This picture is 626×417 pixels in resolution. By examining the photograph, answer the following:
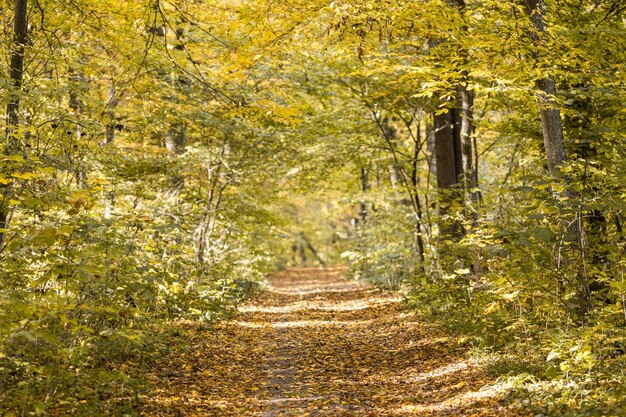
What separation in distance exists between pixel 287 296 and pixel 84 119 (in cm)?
1252

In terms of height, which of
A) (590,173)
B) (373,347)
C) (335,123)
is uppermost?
(335,123)

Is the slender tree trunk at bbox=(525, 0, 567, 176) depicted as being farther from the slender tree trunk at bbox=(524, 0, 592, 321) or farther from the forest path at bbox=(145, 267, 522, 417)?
the forest path at bbox=(145, 267, 522, 417)

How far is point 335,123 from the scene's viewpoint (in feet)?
50.4

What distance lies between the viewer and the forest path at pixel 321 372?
6062mm

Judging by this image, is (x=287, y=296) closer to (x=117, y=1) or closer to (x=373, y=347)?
(x=373, y=347)

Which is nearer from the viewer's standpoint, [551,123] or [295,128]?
[551,123]

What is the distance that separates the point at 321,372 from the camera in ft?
26.1

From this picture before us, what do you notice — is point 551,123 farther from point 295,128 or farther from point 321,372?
point 321,372

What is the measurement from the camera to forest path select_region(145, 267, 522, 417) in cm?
606

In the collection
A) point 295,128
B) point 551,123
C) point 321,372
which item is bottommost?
point 321,372

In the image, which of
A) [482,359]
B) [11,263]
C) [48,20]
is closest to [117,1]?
[48,20]

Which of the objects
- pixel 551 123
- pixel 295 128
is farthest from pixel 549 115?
pixel 295 128

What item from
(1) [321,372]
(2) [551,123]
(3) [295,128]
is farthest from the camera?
(3) [295,128]

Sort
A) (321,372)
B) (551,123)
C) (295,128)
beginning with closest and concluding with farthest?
(551,123) < (321,372) < (295,128)
